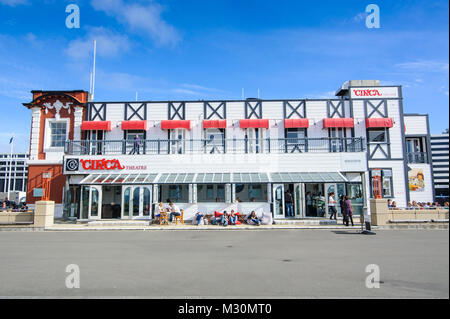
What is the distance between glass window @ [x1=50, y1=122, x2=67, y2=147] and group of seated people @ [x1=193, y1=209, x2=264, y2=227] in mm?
12287

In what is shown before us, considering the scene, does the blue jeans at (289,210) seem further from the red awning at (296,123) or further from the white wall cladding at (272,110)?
the white wall cladding at (272,110)

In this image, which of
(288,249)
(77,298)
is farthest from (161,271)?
(288,249)

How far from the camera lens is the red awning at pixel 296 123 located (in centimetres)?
2145

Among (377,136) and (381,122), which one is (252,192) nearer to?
(377,136)

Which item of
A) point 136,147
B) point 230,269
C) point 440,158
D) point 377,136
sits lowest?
point 230,269

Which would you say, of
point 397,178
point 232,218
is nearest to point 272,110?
point 232,218

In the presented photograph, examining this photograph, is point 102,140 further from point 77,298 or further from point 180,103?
point 77,298

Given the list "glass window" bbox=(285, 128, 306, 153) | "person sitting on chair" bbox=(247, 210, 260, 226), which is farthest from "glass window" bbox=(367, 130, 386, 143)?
"person sitting on chair" bbox=(247, 210, 260, 226)

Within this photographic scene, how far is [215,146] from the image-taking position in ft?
71.5

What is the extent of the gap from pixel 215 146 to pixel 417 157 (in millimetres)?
15853

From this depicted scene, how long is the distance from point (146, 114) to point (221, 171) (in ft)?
23.6

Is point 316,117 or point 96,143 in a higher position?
point 316,117

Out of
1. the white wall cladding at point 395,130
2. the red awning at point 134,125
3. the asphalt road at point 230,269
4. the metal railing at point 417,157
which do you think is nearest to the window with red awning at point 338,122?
the white wall cladding at point 395,130

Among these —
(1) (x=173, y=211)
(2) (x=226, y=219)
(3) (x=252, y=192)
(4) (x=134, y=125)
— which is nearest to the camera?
(2) (x=226, y=219)
